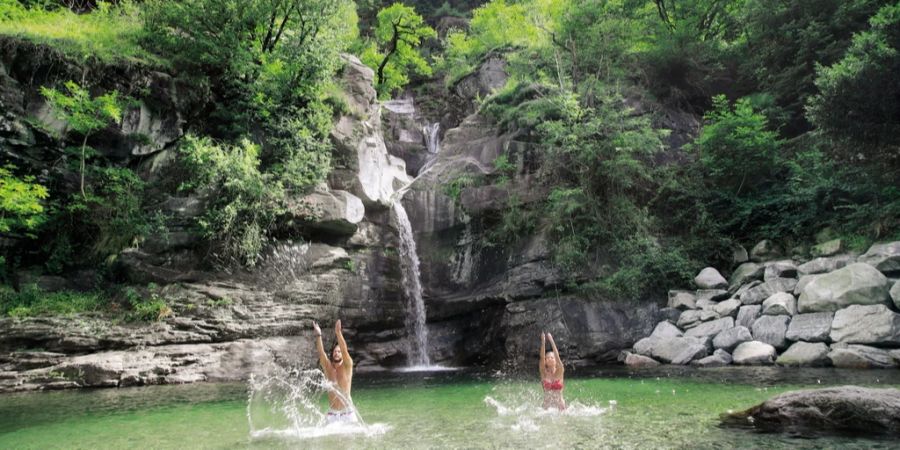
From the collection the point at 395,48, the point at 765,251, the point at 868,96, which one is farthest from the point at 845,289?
the point at 395,48

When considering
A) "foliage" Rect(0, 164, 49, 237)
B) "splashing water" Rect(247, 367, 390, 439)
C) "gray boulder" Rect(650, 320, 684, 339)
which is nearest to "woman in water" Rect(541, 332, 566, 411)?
"splashing water" Rect(247, 367, 390, 439)

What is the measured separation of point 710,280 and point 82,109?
63.1 ft

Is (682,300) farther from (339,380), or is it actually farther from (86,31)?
(86,31)

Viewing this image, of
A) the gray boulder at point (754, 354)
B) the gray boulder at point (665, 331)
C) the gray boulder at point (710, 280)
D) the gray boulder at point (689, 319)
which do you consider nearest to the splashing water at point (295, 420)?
the gray boulder at point (665, 331)

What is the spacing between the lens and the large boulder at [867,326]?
11.5 meters

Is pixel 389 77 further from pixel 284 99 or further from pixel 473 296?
pixel 473 296

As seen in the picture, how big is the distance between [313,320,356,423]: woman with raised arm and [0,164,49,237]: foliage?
36.7 feet

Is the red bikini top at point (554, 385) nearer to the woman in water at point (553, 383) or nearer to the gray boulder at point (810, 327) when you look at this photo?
the woman in water at point (553, 383)

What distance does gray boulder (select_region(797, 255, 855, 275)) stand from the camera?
45.8ft

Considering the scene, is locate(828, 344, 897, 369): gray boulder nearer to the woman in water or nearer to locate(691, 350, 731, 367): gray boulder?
locate(691, 350, 731, 367): gray boulder

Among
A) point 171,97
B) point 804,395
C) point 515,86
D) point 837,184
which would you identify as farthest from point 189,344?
point 837,184

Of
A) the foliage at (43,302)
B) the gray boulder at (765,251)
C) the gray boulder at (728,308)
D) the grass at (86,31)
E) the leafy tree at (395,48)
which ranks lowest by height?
the gray boulder at (728,308)

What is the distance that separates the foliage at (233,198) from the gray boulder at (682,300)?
41.2 feet

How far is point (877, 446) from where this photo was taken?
17.2 ft
